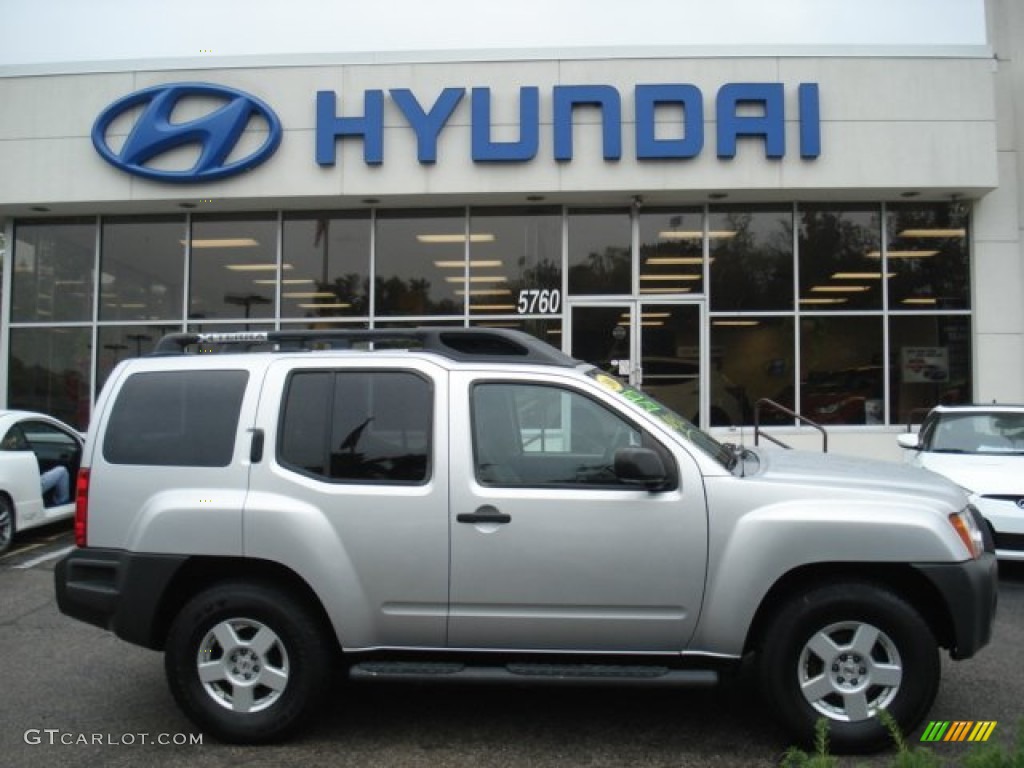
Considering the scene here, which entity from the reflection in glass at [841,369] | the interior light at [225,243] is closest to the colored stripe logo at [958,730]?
the reflection in glass at [841,369]

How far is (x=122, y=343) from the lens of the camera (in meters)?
14.0

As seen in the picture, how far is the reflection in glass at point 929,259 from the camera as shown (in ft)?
43.0

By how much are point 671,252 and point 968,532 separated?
986 centimetres

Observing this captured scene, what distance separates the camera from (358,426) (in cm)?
408

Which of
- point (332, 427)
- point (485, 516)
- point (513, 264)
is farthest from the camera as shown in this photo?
point (513, 264)

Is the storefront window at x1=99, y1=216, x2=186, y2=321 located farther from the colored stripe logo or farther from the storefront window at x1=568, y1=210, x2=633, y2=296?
the colored stripe logo

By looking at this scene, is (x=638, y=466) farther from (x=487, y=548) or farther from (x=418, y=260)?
(x=418, y=260)

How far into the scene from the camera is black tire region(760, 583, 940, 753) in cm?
367

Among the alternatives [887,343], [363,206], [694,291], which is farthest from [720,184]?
[363,206]

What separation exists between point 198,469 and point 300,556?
0.71m

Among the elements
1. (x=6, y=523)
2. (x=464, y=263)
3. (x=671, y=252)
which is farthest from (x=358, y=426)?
(x=671, y=252)

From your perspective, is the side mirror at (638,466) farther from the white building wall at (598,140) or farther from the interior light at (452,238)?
A: the interior light at (452,238)
